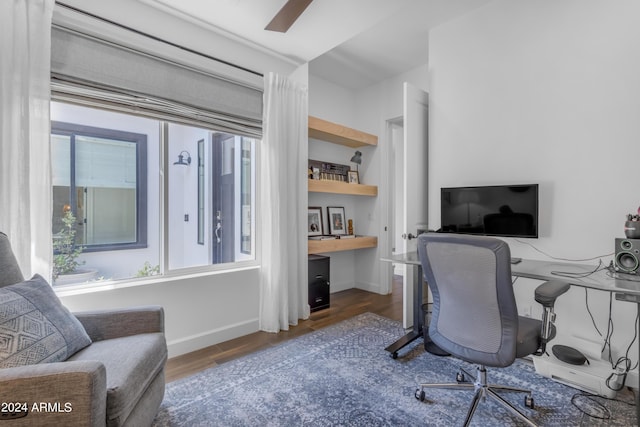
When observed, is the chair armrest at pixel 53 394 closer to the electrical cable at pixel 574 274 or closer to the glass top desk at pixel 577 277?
the glass top desk at pixel 577 277

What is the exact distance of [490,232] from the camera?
2396 millimetres

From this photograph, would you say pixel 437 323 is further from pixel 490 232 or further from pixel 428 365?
pixel 490 232

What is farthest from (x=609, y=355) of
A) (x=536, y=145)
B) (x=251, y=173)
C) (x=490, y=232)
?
(x=251, y=173)

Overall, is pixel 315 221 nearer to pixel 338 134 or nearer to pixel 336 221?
pixel 336 221

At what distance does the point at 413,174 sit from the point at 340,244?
1226 millimetres

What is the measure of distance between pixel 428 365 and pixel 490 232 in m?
1.13

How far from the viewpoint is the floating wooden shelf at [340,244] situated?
3373 millimetres

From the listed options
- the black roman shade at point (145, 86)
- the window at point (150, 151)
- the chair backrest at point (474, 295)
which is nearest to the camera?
the chair backrest at point (474, 295)

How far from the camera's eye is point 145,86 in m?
2.19

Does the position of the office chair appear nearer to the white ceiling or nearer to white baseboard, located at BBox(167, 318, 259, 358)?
white baseboard, located at BBox(167, 318, 259, 358)

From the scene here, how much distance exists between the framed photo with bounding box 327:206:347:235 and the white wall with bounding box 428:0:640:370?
1.67 metres

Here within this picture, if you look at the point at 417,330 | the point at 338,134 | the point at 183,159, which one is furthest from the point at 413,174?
the point at 183,159

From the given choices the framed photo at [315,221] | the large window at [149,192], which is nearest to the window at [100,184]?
the large window at [149,192]

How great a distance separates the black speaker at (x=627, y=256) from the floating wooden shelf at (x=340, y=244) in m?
2.37
